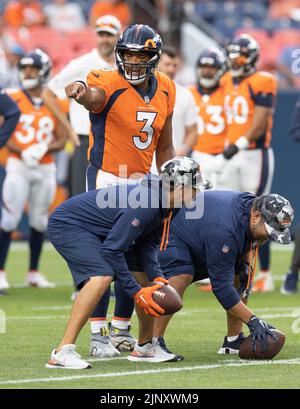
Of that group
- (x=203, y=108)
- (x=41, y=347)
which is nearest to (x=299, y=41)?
(x=203, y=108)

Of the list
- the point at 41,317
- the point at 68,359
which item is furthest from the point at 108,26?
the point at 68,359

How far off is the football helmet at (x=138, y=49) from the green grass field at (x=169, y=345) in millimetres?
1681

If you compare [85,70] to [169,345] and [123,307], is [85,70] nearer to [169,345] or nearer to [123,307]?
[123,307]

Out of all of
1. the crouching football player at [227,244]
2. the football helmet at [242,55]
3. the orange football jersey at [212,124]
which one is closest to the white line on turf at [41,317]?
the crouching football player at [227,244]

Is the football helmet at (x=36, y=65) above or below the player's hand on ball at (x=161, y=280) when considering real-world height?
above

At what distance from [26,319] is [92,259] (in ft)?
7.74

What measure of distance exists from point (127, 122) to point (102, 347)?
1.35 m

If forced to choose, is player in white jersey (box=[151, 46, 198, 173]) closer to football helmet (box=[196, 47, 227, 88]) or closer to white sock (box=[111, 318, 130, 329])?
football helmet (box=[196, 47, 227, 88])

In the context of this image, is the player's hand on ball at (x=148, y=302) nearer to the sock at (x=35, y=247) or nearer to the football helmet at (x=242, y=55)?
the sock at (x=35, y=247)

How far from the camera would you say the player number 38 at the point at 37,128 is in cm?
1049

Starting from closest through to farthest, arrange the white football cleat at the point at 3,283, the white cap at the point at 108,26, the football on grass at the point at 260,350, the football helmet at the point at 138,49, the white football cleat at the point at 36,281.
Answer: the football on grass at the point at 260,350 → the football helmet at the point at 138,49 → the white cap at the point at 108,26 → the white football cleat at the point at 3,283 → the white football cleat at the point at 36,281

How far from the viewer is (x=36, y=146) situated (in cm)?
1041

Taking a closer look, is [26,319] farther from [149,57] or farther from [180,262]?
[149,57]

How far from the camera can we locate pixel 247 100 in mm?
10289
